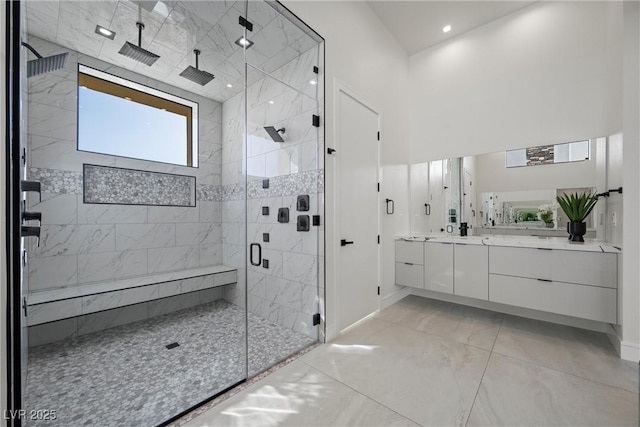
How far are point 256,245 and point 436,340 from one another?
2153mm

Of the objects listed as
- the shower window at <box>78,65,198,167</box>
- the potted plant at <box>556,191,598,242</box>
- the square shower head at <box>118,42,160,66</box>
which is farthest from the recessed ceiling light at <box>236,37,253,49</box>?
the potted plant at <box>556,191,598,242</box>

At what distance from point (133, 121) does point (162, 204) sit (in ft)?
3.40

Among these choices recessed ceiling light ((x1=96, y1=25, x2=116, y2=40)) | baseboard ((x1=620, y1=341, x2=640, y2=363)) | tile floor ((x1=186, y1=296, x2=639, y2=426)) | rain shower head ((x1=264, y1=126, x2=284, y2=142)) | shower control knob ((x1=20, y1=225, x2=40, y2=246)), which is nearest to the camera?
shower control knob ((x1=20, y1=225, x2=40, y2=246))

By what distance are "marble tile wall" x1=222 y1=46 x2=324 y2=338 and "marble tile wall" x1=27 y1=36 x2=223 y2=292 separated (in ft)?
2.10

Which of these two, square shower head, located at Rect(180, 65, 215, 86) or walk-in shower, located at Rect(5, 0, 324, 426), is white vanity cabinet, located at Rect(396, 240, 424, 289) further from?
square shower head, located at Rect(180, 65, 215, 86)

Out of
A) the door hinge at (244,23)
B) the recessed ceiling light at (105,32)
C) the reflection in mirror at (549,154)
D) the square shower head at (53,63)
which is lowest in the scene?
the reflection in mirror at (549,154)

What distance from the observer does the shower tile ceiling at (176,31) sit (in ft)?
7.36

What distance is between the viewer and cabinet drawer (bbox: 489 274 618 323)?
7.48ft

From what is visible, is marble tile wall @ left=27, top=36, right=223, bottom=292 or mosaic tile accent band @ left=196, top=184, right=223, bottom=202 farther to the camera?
mosaic tile accent band @ left=196, top=184, right=223, bottom=202

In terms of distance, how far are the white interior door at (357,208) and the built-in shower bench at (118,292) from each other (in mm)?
1665

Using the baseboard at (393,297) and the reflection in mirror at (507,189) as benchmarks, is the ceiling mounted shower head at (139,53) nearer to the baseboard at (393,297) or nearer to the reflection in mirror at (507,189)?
the reflection in mirror at (507,189)

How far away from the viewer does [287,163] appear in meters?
2.83

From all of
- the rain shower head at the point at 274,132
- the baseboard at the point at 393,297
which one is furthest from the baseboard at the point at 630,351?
the rain shower head at the point at 274,132

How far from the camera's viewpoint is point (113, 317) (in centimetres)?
276
